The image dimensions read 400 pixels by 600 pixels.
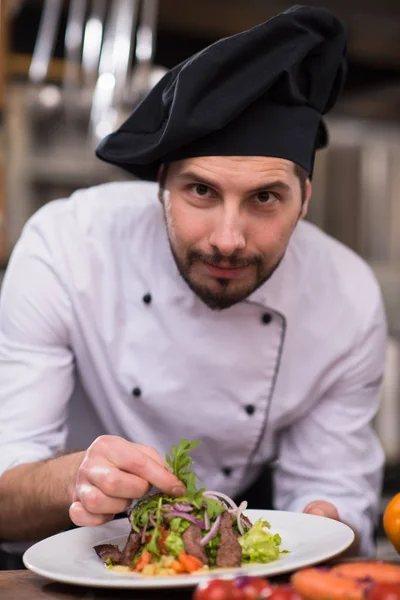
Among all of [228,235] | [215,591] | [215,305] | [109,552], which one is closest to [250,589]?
[215,591]

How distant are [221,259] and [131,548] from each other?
525 mm

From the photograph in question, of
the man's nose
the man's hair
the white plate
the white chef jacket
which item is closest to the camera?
the white plate

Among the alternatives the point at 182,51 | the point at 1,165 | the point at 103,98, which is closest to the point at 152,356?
the point at 103,98

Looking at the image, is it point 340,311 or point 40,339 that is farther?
point 340,311

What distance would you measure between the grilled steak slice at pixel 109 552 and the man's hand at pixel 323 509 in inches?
15.9

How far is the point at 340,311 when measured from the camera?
6.23 feet

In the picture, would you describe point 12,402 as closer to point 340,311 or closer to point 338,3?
point 340,311

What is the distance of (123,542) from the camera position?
129 cm

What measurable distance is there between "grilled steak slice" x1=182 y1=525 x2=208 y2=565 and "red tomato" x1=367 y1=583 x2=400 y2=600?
32cm

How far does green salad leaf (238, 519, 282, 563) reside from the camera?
1.17 m

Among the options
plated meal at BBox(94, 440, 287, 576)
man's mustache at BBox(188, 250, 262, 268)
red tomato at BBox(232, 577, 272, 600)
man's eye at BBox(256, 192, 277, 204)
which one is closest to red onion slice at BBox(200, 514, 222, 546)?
plated meal at BBox(94, 440, 287, 576)

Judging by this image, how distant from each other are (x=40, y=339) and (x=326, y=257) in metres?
0.65

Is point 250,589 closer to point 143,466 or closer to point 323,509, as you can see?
point 143,466

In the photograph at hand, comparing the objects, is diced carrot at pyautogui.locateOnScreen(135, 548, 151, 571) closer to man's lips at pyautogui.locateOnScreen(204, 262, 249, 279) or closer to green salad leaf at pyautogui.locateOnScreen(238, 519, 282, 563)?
green salad leaf at pyautogui.locateOnScreen(238, 519, 282, 563)
